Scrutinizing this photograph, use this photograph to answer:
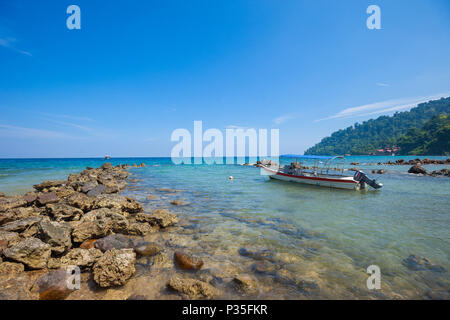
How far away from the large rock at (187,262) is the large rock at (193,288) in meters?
0.91

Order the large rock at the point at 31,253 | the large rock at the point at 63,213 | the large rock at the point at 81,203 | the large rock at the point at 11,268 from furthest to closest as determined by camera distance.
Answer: the large rock at the point at 81,203, the large rock at the point at 63,213, the large rock at the point at 31,253, the large rock at the point at 11,268

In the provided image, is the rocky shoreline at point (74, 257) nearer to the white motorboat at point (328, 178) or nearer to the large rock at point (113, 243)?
the large rock at point (113, 243)

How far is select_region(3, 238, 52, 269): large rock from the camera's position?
4.94 m

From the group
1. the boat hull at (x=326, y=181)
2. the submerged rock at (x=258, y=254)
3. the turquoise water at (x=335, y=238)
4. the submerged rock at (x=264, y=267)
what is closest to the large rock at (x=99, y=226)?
the turquoise water at (x=335, y=238)

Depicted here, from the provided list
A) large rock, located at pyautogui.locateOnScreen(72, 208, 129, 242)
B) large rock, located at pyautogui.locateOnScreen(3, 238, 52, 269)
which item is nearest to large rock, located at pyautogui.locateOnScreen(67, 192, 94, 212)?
large rock, located at pyautogui.locateOnScreen(72, 208, 129, 242)

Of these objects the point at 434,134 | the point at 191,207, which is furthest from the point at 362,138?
the point at 191,207

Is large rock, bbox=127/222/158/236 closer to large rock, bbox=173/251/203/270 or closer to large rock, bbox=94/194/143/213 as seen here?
large rock, bbox=94/194/143/213

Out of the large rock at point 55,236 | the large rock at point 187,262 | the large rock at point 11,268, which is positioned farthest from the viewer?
the large rock at point 55,236

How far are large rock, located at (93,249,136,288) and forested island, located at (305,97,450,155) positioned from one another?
129 m

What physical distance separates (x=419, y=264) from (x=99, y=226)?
10.9 meters

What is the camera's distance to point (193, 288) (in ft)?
14.4

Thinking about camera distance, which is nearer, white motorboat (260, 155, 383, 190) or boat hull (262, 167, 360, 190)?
white motorboat (260, 155, 383, 190)

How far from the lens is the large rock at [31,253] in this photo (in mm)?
4941
